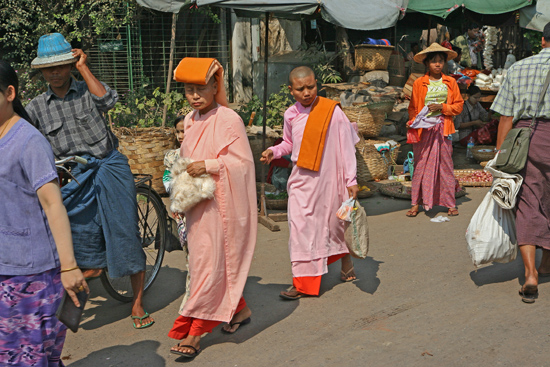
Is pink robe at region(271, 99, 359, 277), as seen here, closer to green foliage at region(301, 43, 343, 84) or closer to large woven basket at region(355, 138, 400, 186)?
large woven basket at region(355, 138, 400, 186)

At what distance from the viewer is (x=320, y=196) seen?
5.07 metres

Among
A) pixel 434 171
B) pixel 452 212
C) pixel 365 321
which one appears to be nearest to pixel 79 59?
pixel 365 321

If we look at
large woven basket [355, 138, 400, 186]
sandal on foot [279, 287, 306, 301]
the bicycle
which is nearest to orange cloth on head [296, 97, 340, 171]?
sandal on foot [279, 287, 306, 301]

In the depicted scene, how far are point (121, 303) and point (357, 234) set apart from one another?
188cm

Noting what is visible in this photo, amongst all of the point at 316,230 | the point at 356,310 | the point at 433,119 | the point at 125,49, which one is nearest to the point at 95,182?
the point at 316,230

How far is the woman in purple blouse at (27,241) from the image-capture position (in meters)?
2.73

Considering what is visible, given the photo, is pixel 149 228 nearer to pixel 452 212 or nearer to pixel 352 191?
pixel 352 191

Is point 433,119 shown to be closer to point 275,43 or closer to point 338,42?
point 338,42

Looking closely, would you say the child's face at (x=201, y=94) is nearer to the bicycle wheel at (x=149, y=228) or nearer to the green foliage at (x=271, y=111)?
the bicycle wheel at (x=149, y=228)

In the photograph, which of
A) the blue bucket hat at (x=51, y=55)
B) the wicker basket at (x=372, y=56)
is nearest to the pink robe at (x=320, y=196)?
the blue bucket hat at (x=51, y=55)

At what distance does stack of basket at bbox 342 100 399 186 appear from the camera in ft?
29.3

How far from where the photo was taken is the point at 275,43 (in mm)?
13023

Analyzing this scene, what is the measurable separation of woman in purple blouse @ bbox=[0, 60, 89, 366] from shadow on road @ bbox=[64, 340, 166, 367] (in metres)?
1.20

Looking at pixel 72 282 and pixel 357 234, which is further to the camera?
pixel 357 234
